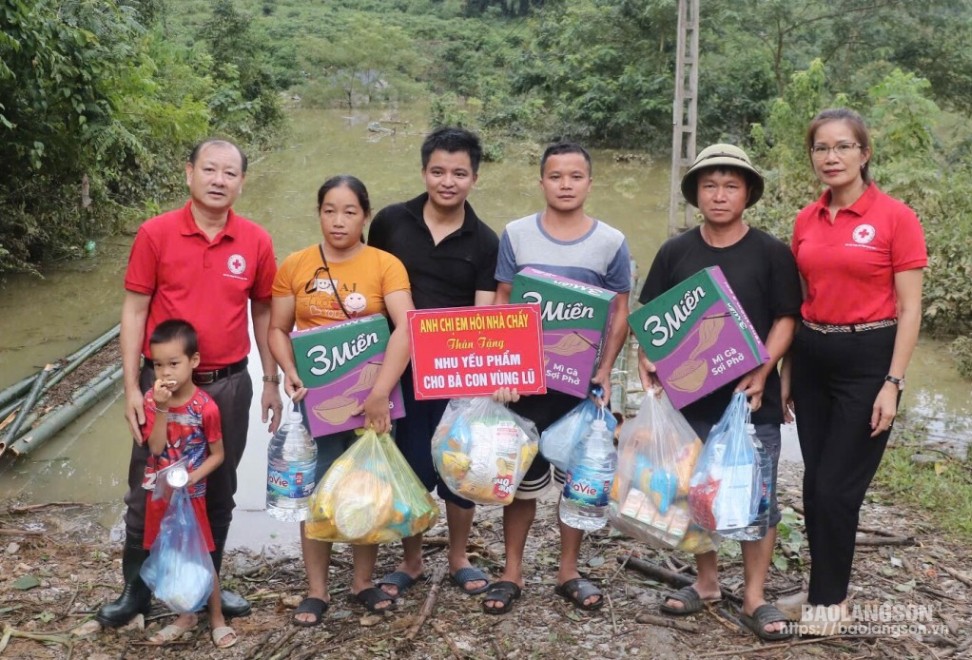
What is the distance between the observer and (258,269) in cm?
291

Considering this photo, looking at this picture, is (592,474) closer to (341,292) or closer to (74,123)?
(341,292)

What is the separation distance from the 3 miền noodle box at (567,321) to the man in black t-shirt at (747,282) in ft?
0.77

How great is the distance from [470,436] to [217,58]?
22498 mm

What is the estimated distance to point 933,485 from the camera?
4.38 metres

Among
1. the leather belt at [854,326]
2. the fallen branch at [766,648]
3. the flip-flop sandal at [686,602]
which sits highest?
the leather belt at [854,326]

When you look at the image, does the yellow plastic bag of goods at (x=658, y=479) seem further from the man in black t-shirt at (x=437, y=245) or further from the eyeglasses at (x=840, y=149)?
the eyeglasses at (x=840, y=149)

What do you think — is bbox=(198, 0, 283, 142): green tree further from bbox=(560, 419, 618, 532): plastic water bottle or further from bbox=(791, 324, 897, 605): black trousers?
bbox=(791, 324, 897, 605): black trousers

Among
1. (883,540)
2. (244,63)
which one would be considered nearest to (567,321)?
A: (883,540)

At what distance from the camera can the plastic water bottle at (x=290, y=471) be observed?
9.13 ft

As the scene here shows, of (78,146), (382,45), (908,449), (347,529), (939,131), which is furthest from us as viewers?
(382,45)

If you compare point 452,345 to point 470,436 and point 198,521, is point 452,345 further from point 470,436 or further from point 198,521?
point 198,521

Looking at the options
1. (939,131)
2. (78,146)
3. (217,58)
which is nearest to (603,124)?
(939,131)

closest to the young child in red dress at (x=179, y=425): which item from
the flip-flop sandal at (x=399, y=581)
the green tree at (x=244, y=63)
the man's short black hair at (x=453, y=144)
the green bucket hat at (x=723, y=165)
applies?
the flip-flop sandal at (x=399, y=581)

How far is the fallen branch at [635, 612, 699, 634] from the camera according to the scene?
293 cm
